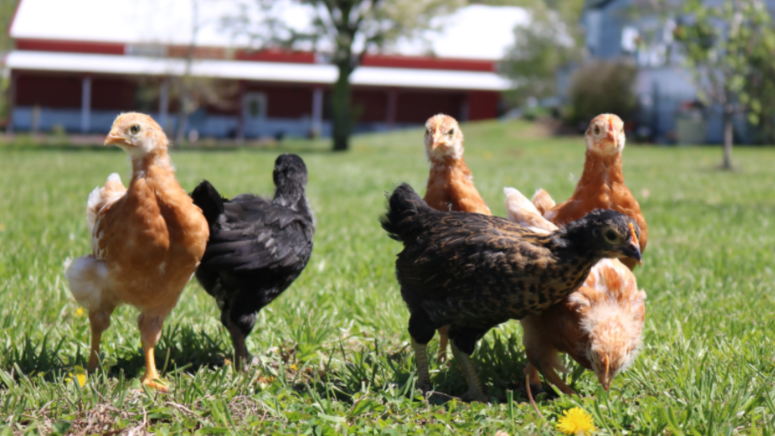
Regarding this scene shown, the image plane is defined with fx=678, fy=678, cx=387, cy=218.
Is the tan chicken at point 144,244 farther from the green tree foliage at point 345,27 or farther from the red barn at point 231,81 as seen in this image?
the red barn at point 231,81

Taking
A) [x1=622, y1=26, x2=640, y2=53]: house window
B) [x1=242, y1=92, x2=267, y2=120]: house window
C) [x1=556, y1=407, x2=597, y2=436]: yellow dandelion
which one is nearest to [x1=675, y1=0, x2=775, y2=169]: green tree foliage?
[x1=556, y1=407, x2=597, y2=436]: yellow dandelion

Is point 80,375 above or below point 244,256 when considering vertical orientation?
below

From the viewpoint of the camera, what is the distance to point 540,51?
138 ft

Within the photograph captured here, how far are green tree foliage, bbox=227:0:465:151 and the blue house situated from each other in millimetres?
6712

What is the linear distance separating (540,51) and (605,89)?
1598 centimetres

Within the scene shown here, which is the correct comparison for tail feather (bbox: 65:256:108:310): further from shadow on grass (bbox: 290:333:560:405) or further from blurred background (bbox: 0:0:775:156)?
blurred background (bbox: 0:0:775:156)

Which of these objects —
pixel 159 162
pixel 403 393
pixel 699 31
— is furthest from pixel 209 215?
pixel 699 31

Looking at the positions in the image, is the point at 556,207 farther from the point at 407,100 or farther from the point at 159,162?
the point at 407,100

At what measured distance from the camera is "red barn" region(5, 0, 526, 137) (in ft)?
111

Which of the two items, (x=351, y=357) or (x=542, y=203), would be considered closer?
(x=351, y=357)

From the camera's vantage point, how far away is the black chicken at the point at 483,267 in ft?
8.89

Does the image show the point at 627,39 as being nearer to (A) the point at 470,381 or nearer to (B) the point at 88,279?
(A) the point at 470,381

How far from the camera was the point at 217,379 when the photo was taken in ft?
9.86

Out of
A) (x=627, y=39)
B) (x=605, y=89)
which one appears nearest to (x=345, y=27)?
(x=605, y=89)
